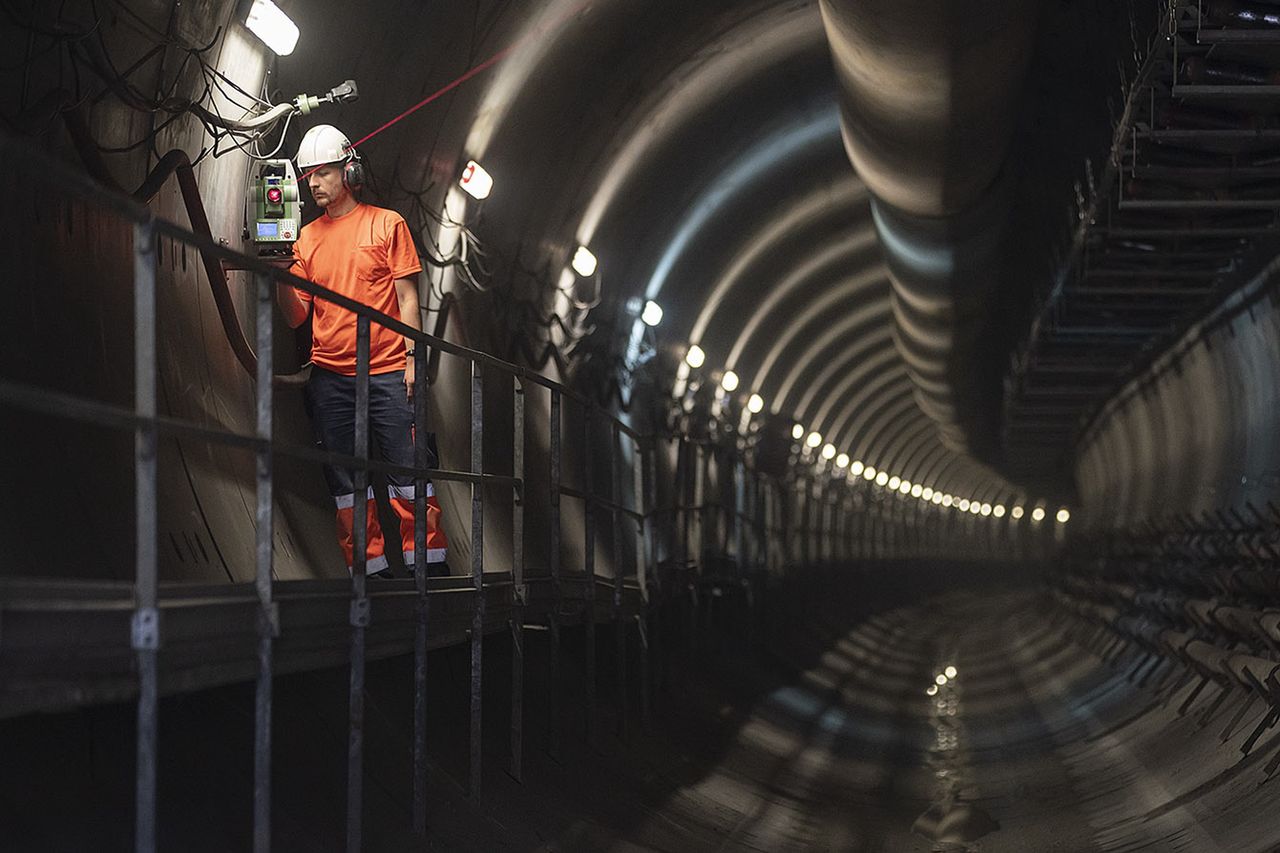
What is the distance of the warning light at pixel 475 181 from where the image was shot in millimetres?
11531

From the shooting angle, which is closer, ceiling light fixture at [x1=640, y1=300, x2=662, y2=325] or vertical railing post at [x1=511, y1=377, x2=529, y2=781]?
vertical railing post at [x1=511, y1=377, x2=529, y2=781]

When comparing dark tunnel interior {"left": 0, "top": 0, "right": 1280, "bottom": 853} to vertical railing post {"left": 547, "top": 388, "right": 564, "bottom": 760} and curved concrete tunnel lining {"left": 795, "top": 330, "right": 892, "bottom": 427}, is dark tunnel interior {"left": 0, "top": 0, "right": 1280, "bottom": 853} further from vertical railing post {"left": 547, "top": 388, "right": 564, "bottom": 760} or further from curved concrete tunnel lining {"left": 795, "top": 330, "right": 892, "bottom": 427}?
curved concrete tunnel lining {"left": 795, "top": 330, "right": 892, "bottom": 427}

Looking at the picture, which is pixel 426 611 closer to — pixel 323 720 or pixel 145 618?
pixel 323 720

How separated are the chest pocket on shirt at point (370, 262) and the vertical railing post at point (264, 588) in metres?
3.06

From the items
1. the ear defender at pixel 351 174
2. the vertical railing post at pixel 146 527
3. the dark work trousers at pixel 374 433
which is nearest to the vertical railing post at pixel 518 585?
the dark work trousers at pixel 374 433

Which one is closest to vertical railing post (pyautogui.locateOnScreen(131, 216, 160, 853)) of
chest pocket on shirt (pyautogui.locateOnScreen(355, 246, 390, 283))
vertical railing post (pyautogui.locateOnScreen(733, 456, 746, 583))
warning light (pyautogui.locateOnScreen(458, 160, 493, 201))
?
chest pocket on shirt (pyautogui.locateOnScreen(355, 246, 390, 283))

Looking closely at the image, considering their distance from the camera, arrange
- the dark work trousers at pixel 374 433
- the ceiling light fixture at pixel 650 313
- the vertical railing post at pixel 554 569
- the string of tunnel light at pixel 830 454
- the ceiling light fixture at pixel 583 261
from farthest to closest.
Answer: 1. the string of tunnel light at pixel 830 454
2. the ceiling light fixture at pixel 650 313
3. the ceiling light fixture at pixel 583 261
4. the vertical railing post at pixel 554 569
5. the dark work trousers at pixel 374 433

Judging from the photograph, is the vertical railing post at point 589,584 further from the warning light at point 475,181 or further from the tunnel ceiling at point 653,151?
the warning light at point 475,181

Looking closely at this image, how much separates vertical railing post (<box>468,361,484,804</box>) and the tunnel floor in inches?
7.2

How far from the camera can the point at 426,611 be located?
259 inches

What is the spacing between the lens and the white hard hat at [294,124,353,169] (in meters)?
8.10

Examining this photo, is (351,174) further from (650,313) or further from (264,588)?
(650,313)

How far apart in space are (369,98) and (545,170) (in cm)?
361

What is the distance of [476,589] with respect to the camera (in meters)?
7.38
